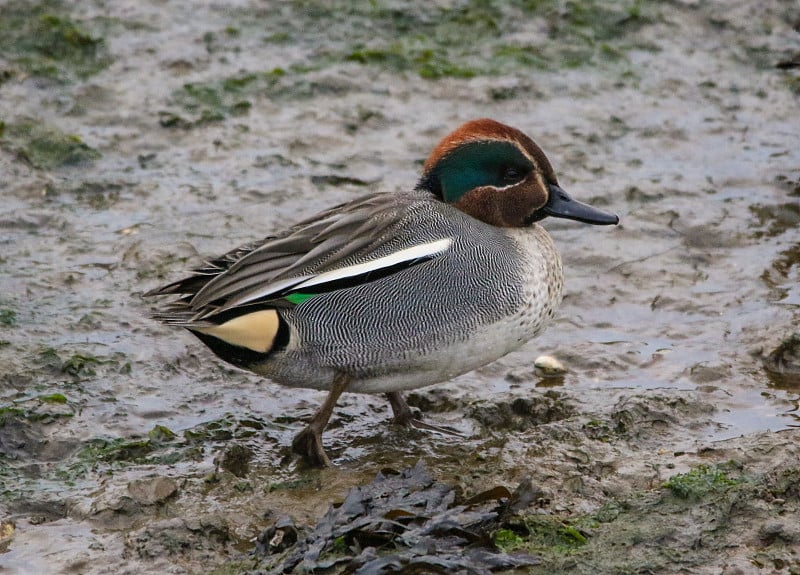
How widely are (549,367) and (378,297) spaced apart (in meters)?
1.27

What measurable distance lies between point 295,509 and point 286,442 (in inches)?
26.2

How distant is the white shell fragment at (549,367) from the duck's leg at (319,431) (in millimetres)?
1224

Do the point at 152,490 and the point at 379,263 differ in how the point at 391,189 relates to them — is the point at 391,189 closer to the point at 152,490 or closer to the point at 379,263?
the point at 379,263

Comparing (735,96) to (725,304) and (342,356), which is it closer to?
(725,304)

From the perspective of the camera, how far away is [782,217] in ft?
23.5

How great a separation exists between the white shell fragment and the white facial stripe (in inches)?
45.4

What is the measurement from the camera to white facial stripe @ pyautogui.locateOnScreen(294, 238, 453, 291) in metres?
4.86

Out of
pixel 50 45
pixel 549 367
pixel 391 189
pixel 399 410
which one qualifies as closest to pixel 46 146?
pixel 50 45

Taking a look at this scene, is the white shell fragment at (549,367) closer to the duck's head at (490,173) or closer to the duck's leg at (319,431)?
the duck's head at (490,173)

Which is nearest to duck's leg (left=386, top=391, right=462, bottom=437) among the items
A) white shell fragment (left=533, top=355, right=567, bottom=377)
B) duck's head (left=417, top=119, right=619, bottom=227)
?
white shell fragment (left=533, top=355, right=567, bottom=377)

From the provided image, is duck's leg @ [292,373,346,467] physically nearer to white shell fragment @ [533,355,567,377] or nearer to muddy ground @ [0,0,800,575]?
muddy ground @ [0,0,800,575]

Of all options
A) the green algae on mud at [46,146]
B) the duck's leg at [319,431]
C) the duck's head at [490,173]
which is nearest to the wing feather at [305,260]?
the duck's head at [490,173]

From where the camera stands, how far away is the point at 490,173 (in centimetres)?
518

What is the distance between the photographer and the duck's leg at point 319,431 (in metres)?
4.96
